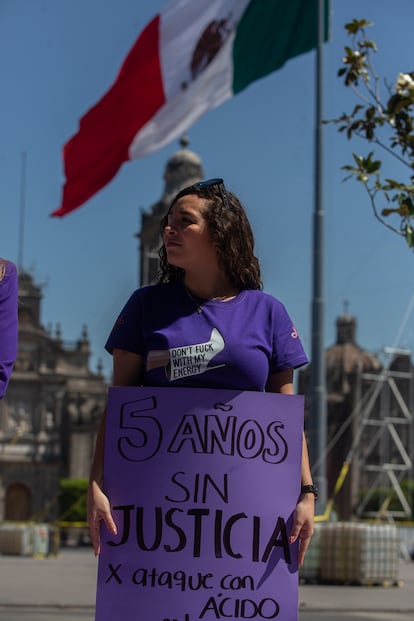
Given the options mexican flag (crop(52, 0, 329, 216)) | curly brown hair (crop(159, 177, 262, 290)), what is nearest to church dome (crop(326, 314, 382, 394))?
mexican flag (crop(52, 0, 329, 216))

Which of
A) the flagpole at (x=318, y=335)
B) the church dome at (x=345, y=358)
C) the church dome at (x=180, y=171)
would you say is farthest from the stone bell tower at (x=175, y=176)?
the flagpole at (x=318, y=335)

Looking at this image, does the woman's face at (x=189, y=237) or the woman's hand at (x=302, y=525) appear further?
the woman's face at (x=189, y=237)

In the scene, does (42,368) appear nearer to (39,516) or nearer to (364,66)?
(39,516)

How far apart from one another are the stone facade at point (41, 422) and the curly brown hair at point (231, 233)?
66.2 meters

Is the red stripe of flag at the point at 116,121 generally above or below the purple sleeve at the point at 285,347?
above

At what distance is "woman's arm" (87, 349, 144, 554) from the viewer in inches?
128

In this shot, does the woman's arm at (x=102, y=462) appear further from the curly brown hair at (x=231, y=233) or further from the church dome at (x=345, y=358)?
the church dome at (x=345, y=358)

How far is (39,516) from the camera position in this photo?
68.6 meters

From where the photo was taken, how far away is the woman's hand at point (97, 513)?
324 cm

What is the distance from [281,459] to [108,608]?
62 cm

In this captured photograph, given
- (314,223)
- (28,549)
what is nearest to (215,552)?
(314,223)

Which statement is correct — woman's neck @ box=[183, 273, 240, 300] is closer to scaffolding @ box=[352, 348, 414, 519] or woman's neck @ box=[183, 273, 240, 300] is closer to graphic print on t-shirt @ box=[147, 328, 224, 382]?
graphic print on t-shirt @ box=[147, 328, 224, 382]

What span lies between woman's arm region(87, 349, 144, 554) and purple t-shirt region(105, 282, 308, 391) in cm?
3

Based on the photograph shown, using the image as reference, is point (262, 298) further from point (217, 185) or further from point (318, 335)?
point (318, 335)
